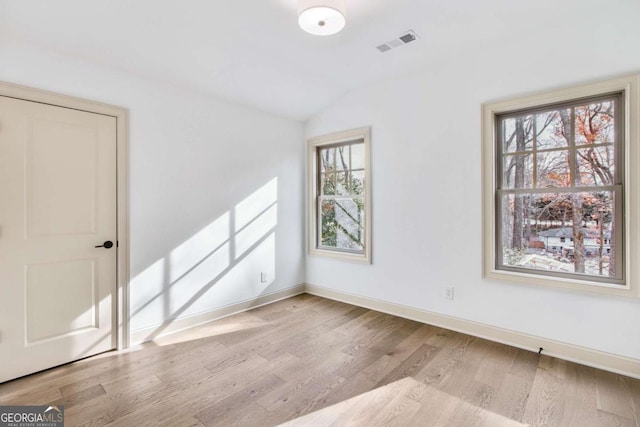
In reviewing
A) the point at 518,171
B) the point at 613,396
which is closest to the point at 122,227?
the point at 518,171

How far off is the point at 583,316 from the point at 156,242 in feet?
12.4

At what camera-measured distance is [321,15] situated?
7.09ft

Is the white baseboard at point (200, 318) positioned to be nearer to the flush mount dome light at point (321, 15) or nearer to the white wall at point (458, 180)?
the white wall at point (458, 180)

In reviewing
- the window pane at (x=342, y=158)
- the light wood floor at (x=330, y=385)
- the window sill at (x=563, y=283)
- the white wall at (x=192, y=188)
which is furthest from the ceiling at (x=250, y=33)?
the light wood floor at (x=330, y=385)

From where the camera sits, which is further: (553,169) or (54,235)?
(553,169)

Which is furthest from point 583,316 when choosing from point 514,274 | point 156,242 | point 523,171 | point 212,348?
point 156,242

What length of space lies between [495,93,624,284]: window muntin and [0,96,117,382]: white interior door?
3598 mm

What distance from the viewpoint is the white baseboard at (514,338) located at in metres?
2.37

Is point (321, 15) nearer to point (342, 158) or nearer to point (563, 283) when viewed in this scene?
point (342, 158)

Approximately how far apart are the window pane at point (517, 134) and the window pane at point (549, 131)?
60 mm

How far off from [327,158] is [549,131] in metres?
2.54

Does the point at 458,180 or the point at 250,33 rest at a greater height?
the point at 250,33

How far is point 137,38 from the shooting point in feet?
8.16

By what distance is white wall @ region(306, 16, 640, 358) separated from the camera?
2436 millimetres
